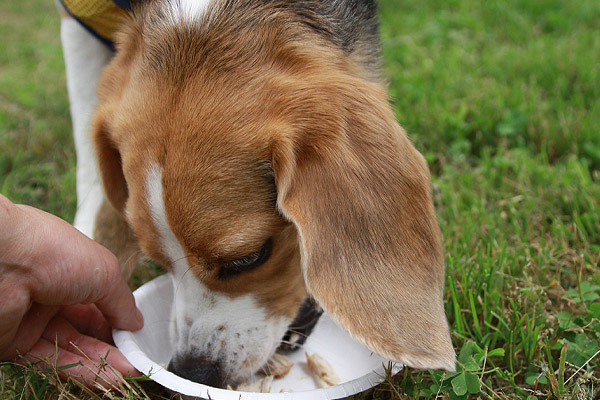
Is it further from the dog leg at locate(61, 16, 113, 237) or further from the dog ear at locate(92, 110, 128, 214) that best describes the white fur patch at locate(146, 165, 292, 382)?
the dog leg at locate(61, 16, 113, 237)

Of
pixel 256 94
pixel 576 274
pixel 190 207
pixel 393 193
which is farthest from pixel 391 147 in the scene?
pixel 576 274

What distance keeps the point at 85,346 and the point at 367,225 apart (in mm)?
1148

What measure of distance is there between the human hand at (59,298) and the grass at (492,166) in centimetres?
10

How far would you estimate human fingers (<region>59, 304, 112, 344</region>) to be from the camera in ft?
8.39

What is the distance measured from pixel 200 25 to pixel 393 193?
0.95 meters

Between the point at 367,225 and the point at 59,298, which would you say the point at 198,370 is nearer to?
the point at 59,298

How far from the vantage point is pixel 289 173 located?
2.12m

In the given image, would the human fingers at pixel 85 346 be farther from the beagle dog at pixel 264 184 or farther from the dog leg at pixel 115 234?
the dog leg at pixel 115 234

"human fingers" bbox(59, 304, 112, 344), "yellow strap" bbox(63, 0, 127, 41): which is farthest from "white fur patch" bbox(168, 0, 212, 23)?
"human fingers" bbox(59, 304, 112, 344)

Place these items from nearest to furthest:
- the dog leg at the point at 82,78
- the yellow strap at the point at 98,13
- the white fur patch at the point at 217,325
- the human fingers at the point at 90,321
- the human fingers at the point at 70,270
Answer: the human fingers at the point at 70,270 → the white fur patch at the point at 217,325 → the human fingers at the point at 90,321 → the yellow strap at the point at 98,13 → the dog leg at the point at 82,78

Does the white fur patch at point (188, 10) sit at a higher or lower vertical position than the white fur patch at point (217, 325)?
higher

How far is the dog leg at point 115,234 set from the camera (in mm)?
3021

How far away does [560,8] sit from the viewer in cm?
616

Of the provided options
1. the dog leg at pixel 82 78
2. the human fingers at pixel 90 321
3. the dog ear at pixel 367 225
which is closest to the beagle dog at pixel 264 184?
the dog ear at pixel 367 225
